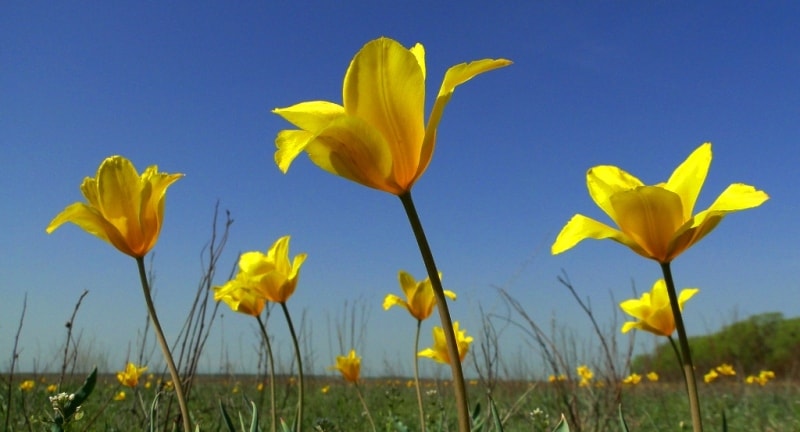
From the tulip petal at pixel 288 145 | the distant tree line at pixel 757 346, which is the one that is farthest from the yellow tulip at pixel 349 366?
the distant tree line at pixel 757 346

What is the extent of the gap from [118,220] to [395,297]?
5.22 ft

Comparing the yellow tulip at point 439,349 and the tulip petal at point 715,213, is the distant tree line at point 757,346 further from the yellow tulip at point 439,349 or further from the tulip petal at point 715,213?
the tulip petal at point 715,213

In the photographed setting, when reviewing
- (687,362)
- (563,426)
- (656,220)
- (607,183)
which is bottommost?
(563,426)

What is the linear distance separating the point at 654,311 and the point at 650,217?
0.58m

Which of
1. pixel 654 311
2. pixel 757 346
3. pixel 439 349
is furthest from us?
pixel 757 346

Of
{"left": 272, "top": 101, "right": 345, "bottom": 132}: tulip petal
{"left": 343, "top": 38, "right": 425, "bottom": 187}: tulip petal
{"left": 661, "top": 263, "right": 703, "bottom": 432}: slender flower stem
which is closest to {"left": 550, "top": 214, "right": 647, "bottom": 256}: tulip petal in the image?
{"left": 661, "top": 263, "right": 703, "bottom": 432}: slender flower stem

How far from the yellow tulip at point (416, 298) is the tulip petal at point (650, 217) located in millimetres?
1672

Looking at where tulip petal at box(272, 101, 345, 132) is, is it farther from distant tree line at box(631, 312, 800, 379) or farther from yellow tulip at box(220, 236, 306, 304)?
distant tree line at box(631, 312, 800, 379)

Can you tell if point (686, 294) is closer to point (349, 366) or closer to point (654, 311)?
point (654, 311)

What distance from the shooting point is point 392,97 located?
95 centimetres

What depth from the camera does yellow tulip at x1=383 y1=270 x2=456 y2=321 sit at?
9.52 ft

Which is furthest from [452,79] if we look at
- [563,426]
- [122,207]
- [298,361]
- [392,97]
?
[298,361]

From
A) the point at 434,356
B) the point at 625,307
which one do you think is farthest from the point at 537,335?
the point at 625,307

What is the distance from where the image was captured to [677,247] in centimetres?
125
